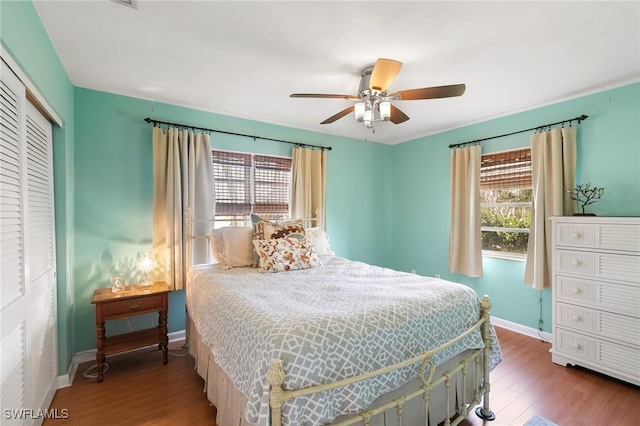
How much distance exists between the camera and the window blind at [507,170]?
3369 millimetres

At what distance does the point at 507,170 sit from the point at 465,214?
700 millimetres

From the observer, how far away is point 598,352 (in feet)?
8.04

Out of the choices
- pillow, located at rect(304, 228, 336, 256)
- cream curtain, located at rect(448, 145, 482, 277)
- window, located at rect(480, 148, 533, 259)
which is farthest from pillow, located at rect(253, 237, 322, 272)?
window, located at rect(480, 148, 533, 259)

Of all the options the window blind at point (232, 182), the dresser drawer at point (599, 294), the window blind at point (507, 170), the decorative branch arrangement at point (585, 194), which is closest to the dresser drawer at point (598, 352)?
the dresser drawer at point (599, 294)

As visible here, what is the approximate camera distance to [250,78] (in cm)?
260

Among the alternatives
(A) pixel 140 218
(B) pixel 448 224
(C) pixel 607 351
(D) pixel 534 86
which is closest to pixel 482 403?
(C) pixel 607 351

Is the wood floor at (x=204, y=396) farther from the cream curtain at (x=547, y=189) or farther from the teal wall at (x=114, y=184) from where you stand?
the cream curtain at (x=547, y=189)

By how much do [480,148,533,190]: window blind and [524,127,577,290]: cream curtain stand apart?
19cm

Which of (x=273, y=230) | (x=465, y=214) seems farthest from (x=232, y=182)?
(x=465, y=214)

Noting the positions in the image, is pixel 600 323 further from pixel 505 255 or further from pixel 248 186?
pixel 248 186

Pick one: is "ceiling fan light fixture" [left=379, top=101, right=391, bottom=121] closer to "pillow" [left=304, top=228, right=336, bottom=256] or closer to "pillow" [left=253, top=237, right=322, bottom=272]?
"pillow" [left=253, top=237, right=322, bottom=272]

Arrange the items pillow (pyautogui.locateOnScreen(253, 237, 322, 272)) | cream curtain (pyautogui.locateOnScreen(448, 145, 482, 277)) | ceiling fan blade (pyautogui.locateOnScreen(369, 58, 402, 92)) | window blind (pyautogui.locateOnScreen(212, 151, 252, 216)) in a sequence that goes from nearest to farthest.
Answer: ceiling fan blade (pyautogui.locateOnScreen(369, 58, 402, 92)) → pillow (pyautogui.locateOnScreen(253, 237, 322, 272)) → window blind (pyautogui.locateOnScreen(212, 151, 252, 216)) → cream curtain (pyautogui.locateOnScreen(448, 145, 482, 277))

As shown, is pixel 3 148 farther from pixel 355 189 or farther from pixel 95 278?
pixel 355 189

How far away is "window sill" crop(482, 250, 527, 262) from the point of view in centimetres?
340
